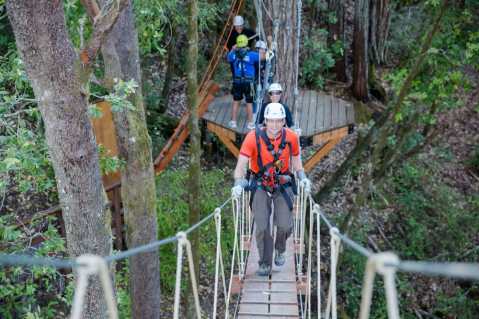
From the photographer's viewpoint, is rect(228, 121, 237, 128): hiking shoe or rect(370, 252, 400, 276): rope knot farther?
rect(228, 121, 237, 128): hiking shoe

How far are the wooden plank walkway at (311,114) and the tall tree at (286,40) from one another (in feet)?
1.49

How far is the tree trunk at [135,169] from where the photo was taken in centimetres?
432

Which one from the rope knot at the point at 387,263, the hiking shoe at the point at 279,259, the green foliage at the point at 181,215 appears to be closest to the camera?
the rope knot at the point at 387,263

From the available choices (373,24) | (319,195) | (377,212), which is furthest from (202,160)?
(373,24)

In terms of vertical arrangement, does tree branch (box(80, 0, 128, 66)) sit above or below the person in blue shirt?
above

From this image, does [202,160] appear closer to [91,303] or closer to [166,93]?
[166,93]

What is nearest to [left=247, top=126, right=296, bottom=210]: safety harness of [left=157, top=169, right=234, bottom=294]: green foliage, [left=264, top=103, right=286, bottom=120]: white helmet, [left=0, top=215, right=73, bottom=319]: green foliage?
[left=264, top=103, right=286, bottom=120]: white helmet

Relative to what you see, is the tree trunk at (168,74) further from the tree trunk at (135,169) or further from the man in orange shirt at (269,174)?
the man in orange shirt at (269,174)

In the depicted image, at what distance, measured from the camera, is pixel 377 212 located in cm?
917

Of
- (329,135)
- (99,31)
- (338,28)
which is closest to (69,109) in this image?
(99,31)

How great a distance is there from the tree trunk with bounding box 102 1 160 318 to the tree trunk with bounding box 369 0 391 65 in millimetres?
7732

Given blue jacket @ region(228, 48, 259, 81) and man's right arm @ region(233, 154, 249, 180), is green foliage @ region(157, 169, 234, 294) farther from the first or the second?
man's right arm @ region(233, 154, 249, 180)

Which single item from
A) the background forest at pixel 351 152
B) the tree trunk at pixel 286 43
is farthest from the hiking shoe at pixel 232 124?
the tree trunk at pixel 286 43

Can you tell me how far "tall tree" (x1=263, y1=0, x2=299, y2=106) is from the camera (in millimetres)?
5879
